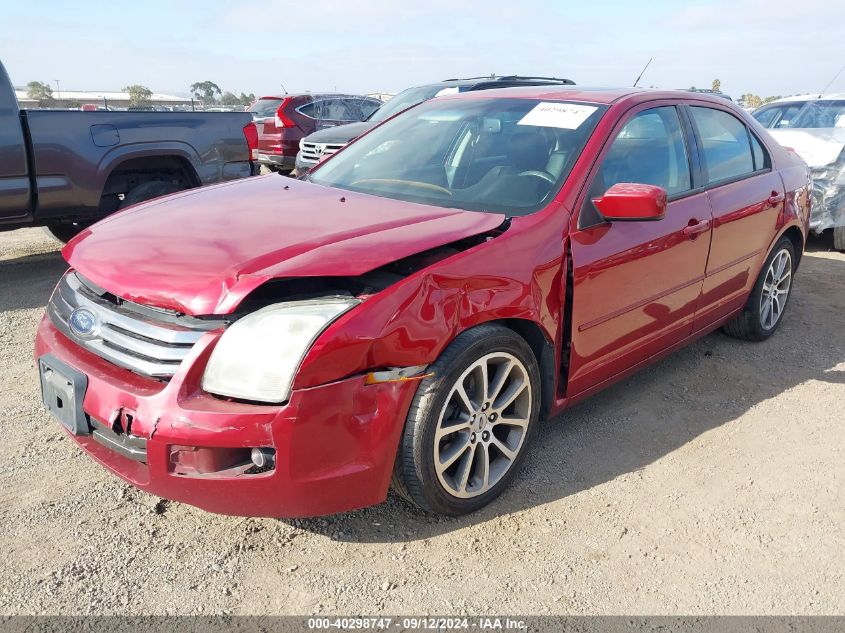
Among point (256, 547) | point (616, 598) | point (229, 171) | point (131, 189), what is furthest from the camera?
point (229, 171)

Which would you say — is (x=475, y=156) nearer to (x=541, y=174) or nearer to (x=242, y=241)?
(x=541, y=174)

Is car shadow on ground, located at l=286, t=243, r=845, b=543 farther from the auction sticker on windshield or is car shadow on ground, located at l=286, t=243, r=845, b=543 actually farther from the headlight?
the auction sticker on windshield

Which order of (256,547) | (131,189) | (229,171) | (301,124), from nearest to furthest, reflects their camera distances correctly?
(256,547) < (131,189) < (229,171) < (301,124)

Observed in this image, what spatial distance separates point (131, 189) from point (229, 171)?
0.90 meters

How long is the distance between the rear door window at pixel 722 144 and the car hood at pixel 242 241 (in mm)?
1666

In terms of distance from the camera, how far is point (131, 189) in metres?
5.93

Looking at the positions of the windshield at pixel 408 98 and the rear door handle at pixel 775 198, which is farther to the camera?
the windshield at pixel 408 98

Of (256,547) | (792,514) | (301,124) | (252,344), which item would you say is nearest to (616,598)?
(792,514)

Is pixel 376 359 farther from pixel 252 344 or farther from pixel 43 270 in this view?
pixel 43 270

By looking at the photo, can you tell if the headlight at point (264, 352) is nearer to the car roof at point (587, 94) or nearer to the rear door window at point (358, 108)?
the car roof at point (587, 94)

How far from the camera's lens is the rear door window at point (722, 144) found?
12.4ft

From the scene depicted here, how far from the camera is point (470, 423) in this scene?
2605mm

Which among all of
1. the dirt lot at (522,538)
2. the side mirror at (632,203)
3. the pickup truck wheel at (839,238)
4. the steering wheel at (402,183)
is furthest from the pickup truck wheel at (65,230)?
the pickup truck wheel at (839,238)

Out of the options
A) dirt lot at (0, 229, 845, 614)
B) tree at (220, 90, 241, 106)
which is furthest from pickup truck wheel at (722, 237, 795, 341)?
tree at (220, 90, 241, 106)
